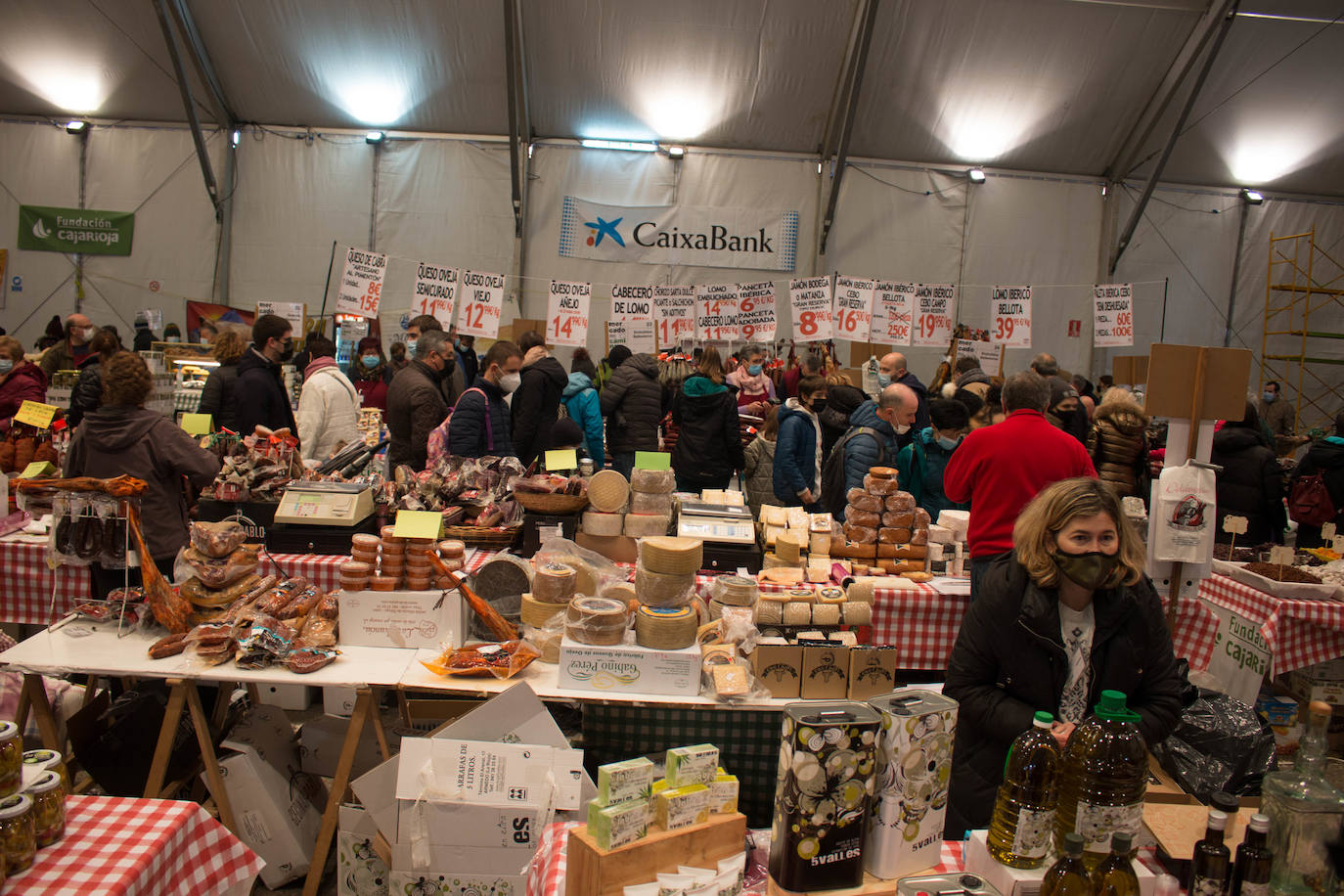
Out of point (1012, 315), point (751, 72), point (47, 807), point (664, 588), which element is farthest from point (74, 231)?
point (47, 807)

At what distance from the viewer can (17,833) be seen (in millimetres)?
1777

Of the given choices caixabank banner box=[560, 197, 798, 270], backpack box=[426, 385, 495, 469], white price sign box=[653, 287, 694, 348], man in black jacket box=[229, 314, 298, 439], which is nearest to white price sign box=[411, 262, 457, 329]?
white price sign box=[653, 287, 694, 348]

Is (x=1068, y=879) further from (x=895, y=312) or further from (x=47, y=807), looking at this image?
(x=895, y=312)

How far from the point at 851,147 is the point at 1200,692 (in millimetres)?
10887

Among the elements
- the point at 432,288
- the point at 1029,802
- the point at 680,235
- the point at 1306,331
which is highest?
the point at 680,235

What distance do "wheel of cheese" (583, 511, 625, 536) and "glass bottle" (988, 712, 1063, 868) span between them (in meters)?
2.49

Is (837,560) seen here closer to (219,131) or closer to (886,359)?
(886,359)

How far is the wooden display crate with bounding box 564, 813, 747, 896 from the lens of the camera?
1825 mm

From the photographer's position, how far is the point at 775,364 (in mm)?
11789

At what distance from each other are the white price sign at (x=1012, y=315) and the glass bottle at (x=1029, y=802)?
856 centimetres

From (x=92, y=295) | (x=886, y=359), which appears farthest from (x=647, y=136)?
(x=92, y=295)

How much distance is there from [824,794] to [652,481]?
251cm

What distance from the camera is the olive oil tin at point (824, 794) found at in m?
1.75

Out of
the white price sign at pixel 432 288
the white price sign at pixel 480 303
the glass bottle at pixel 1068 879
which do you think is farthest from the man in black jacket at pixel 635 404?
the glass bottle at pixel 1068 879
